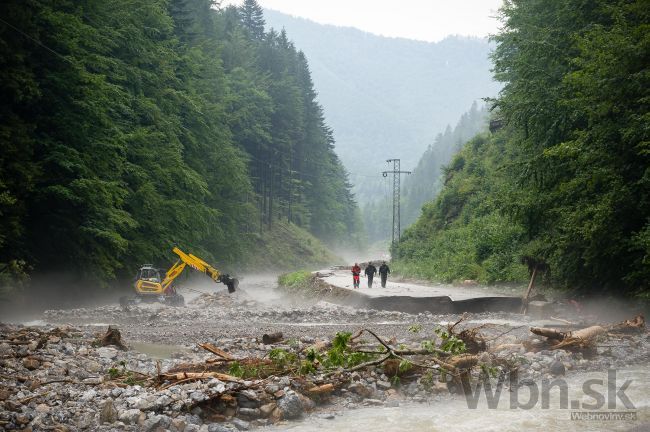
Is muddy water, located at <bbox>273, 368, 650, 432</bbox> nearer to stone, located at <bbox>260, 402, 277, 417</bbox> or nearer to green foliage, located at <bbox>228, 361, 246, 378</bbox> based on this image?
stone, located at <bbox>260, 402, 277, 417</bbox>

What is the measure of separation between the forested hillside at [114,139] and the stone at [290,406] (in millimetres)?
12916

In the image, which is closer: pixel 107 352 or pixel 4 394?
pixel 4 394

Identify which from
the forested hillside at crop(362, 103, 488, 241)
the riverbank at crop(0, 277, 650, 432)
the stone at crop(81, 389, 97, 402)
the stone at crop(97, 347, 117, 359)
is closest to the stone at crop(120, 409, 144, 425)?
the riverbank at crop(0, 277, 650, 432)

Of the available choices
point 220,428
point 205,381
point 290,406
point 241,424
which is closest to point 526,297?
point 290,406

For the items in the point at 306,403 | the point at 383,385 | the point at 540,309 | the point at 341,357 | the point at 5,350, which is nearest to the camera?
the point at 306,403

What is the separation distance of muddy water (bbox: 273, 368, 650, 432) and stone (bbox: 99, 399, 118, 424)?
7.45ft

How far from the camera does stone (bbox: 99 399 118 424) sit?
7.44m

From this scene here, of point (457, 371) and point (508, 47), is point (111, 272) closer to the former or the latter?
point (457, 371)

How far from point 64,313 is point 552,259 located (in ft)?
59.5

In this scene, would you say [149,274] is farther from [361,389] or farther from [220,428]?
[220,428]

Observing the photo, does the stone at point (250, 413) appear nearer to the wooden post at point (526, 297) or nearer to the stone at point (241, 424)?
the stone at point (241, 424)

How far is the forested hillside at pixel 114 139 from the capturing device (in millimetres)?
20156

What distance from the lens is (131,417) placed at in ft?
24.4

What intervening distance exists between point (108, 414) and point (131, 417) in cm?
32
